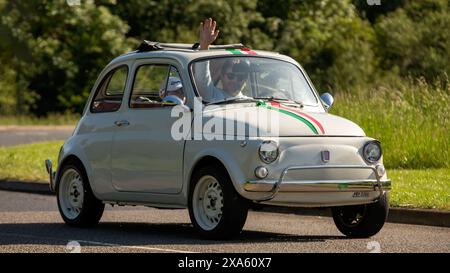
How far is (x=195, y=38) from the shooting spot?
1594 inches

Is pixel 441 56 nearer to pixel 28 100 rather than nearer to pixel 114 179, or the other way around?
pixel 28 100

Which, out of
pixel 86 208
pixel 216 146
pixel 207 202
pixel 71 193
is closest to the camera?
pixel 216 146

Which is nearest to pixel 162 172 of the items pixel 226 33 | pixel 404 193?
pixel 404 193

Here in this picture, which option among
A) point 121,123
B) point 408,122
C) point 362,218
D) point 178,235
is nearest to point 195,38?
point 408,122

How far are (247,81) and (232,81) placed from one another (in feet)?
0.54

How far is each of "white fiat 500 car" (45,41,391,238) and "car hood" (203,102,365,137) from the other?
0.04ft

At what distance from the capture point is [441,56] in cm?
4278

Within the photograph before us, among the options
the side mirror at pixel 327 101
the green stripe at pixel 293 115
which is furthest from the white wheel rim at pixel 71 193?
the side mirror at pixel 327 101

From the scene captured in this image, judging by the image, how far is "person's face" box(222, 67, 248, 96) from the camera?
11.8m

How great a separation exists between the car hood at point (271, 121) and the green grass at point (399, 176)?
281cm

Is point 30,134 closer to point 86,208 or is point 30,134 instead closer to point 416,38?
point 416,38

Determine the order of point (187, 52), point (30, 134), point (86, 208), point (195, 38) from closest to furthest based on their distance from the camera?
1. point (187, 52)
2. point (86, 208)
3. point (30, 134)
4. point (195, 38)

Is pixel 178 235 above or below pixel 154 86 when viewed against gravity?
below
